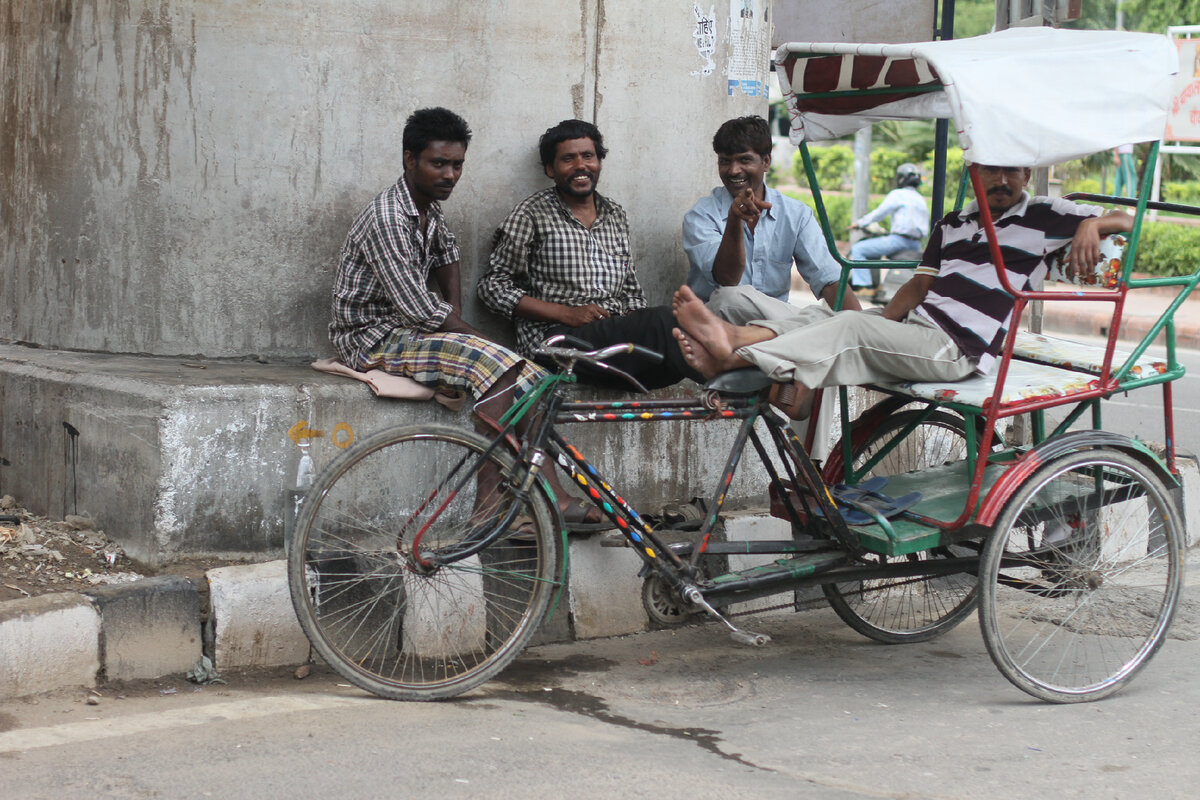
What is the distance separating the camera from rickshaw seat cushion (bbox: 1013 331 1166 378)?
151 inches

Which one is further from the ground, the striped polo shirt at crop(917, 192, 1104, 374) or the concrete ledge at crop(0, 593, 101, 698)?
the striped polo shirt at crop(917, 192, 1104, 374)

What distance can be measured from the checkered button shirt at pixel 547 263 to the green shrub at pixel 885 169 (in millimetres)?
26379

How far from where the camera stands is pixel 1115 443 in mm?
3670

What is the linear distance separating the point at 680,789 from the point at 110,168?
2.93 metres

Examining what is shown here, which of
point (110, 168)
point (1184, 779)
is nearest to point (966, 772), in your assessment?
point (1184, 779)

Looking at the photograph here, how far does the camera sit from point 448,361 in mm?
4055

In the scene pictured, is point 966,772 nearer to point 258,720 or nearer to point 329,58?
point 258,720

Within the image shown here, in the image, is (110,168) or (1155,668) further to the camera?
(110,168)

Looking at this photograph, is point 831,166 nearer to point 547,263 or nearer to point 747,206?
point 547,263

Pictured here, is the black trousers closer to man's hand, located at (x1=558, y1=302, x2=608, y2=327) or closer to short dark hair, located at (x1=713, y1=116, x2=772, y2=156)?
man's hand, located at (x1=558, y1=302, x2=608, y2=327)

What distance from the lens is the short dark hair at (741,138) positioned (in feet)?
15.3

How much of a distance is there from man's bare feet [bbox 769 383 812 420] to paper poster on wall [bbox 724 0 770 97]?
186 cm

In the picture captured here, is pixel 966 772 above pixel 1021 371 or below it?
below

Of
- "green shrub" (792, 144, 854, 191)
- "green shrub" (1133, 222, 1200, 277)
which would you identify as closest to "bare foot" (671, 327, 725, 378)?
"green shrub" (1133, 222, 1200, 277)
